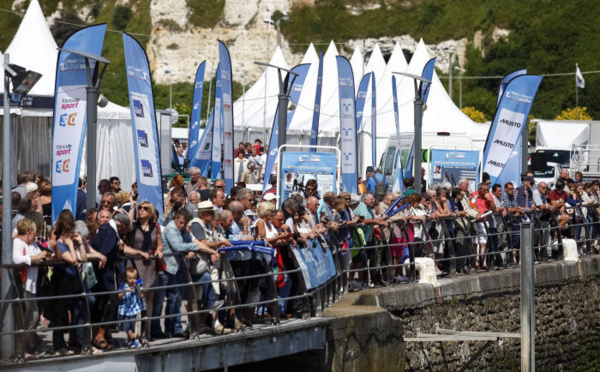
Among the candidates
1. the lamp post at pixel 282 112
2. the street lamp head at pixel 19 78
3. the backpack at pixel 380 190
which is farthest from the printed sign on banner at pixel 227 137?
the street lamp head at pixel 19 78

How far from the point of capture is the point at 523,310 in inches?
667

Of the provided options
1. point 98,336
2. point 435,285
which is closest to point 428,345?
point 435,285

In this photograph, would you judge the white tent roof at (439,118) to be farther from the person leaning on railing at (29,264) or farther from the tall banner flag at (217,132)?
the person leaning on railing at (29,264)

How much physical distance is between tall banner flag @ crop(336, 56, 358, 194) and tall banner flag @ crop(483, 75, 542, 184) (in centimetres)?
268

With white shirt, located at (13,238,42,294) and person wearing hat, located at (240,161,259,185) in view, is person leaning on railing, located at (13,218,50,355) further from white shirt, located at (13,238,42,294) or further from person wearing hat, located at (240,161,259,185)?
person wearing hat, located at (240,161,259,185)

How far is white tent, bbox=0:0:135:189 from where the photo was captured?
24922mm

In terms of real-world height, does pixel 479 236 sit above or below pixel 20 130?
below

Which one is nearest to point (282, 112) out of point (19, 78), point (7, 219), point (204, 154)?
point (204, 154)

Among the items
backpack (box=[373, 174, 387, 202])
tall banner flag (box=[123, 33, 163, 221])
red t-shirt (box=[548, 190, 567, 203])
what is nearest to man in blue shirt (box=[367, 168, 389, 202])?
backpack (box=[373, 174, 387, 202])

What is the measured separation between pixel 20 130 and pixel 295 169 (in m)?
7.55

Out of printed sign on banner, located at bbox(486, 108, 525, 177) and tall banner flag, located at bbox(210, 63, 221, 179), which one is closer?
tall banner flag, located at bbox(210, 63, 221, 179)

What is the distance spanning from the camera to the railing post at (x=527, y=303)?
54.9 feet

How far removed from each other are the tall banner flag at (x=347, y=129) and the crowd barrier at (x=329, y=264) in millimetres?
2877

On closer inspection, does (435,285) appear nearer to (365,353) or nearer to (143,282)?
(365,353)
